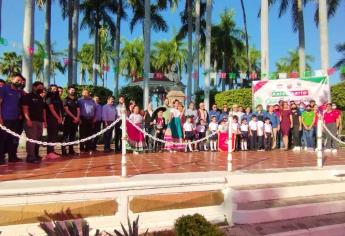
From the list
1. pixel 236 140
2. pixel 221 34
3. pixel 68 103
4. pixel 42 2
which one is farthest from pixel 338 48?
pixel 68 103

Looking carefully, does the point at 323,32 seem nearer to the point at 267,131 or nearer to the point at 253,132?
the point at 267,131

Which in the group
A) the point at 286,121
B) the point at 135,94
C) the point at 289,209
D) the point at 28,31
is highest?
the point at 28,31

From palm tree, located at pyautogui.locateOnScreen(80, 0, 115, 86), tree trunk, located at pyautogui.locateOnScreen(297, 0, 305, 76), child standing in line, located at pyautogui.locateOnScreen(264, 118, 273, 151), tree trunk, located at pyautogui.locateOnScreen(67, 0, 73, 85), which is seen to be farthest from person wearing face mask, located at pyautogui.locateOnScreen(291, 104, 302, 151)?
palm tree, located at pyautogui.locateOnScreen(80, 0, 115, 86)

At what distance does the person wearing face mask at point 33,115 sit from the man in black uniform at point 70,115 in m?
1.47

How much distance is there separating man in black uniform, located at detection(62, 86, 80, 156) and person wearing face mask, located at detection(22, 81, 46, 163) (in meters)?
1.47

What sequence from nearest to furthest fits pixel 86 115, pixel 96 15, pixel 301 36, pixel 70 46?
pixel 86 115 < pixel 301 36 < pixel 70 46 < pixel 96 15

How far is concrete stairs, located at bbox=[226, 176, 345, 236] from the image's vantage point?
555 centimetres

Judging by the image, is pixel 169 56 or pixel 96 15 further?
pixel 169 56

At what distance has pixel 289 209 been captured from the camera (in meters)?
5.91

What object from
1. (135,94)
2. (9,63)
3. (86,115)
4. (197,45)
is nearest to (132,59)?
(9,63)

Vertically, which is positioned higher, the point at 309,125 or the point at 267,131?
the point at 309,125

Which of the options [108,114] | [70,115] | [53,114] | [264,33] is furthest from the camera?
[264,33]

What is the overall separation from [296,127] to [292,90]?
3727 mm

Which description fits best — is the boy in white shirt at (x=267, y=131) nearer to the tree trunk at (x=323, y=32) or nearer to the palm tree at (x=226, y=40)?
the tree trunk at (x=323, y=32)
